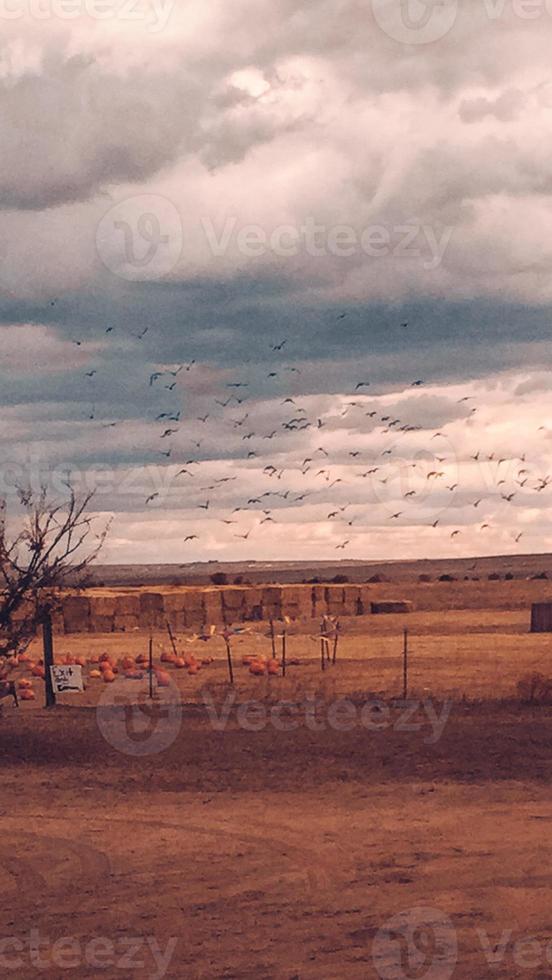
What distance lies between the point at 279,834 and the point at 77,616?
4480 centimetres

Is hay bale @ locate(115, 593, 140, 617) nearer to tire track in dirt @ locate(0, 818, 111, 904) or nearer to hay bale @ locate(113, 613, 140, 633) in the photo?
hay bale @ locate(113, 613, 140, 633)

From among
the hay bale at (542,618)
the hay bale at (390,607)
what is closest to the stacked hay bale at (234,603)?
the hay bale at (390,607)

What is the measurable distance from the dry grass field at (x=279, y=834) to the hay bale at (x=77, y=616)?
29.2 meters

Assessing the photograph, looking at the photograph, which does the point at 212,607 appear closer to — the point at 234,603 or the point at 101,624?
the point at 234,603

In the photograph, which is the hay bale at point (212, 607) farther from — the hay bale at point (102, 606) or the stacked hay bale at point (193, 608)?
the hay bale at point (102, 606)

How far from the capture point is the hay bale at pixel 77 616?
191 ft

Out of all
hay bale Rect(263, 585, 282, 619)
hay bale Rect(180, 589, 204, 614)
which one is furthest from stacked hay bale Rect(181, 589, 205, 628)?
hay bale Rect(263, 585, 282, 619)

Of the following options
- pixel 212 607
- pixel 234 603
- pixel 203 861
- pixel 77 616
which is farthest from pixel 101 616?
pixel 203 861

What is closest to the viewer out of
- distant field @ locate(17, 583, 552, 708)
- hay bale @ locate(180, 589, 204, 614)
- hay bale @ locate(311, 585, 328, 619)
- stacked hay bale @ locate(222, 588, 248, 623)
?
distant field @ locate(17, 583, 552, 708)

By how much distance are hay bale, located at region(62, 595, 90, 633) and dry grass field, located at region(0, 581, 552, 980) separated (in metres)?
29.2

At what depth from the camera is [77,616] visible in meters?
58.7

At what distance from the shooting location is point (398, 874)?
41.8 ft

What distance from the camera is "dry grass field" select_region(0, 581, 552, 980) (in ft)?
34.4

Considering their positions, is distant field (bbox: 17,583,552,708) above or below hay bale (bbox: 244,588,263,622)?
below
